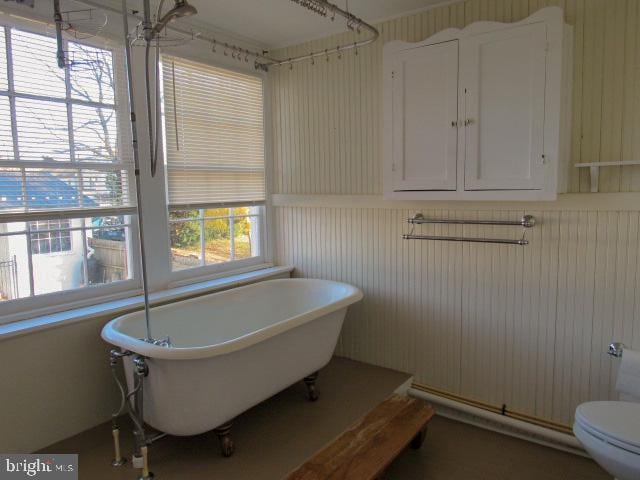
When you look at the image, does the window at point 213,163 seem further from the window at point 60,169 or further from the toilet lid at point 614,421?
the toilet lid at point 614,421

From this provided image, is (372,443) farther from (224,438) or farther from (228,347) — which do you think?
(228,347)

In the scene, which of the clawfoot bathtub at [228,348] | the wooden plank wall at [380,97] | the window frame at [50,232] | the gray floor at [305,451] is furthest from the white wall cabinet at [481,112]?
the window frame at [50,232]

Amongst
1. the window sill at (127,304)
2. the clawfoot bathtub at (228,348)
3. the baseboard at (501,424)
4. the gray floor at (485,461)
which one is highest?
the window sill at (127,304)

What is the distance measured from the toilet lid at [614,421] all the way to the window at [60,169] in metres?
2.40

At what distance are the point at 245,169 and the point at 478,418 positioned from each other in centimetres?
224

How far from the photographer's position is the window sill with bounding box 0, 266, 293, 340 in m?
2.11

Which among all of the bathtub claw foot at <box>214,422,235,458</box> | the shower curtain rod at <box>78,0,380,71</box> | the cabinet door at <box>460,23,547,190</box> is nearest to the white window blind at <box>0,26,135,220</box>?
the shower curtain rod at <box>78,0,380,71</box>

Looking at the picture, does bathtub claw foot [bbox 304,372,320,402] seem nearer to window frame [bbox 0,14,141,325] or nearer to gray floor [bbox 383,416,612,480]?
gray floor [bbox 383,416,612,480]

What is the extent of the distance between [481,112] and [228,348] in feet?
5.52

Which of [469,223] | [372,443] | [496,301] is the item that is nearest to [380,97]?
[469,223]

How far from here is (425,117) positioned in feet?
8.23

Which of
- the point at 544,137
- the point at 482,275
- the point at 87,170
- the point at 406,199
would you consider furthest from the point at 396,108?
the point at 87,170

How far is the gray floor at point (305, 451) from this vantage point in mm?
2035

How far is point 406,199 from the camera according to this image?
2.64m
